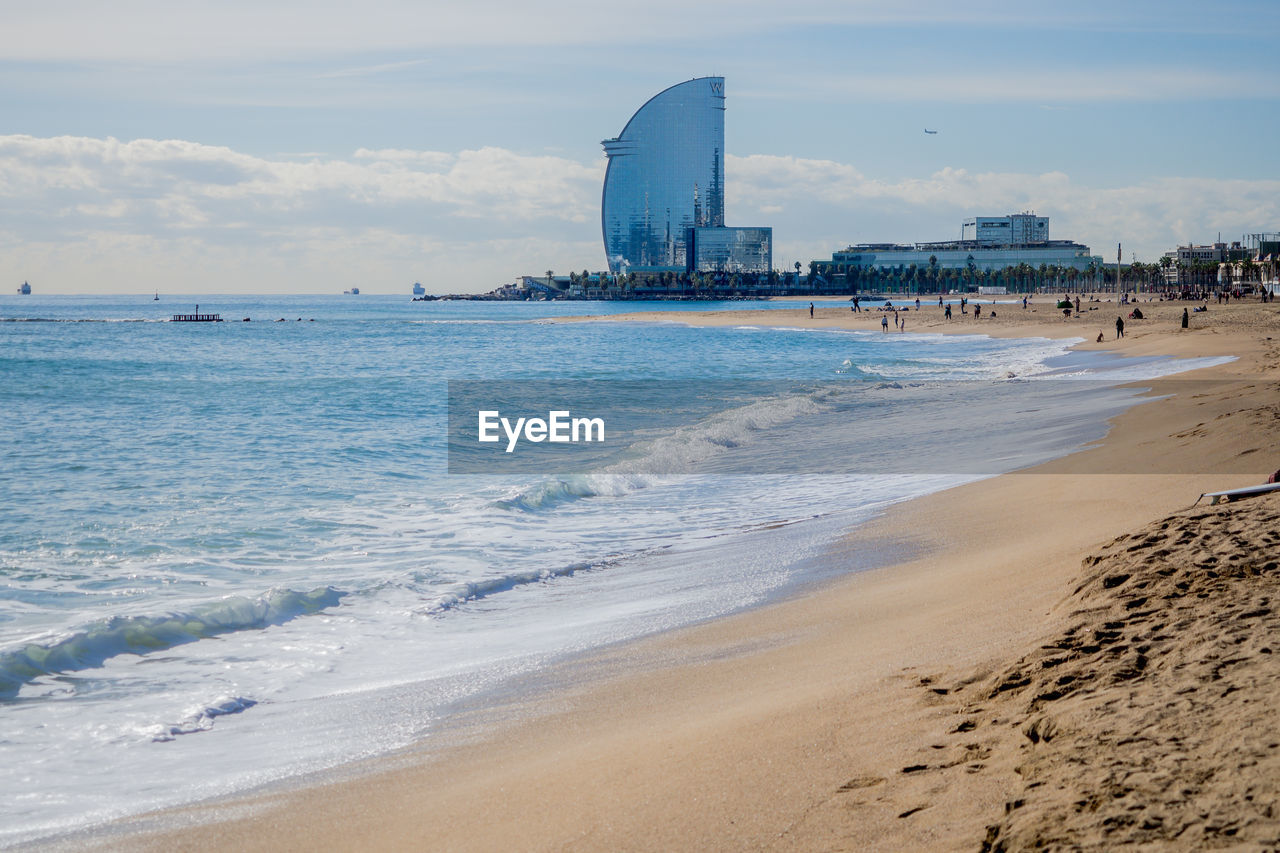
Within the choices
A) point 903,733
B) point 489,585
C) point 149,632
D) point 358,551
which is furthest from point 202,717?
point 358,551

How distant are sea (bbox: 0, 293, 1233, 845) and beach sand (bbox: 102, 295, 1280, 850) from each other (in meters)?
0.57

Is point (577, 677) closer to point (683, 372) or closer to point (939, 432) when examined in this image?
point (939, 432)

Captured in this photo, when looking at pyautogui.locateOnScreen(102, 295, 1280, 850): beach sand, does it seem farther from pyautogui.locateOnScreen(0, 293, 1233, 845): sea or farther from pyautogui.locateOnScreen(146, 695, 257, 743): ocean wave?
pyautogui.locateOnScreen(146, 695, 257, 743): ocean wave

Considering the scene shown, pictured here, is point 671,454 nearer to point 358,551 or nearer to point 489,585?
point 358,551

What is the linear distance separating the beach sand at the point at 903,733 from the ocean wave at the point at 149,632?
303 cm

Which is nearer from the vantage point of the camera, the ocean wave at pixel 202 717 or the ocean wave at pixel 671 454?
the ocean wave at pixel 202 717

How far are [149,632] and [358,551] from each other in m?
2.90

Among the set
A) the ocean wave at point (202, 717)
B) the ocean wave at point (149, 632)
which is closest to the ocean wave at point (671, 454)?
the ocean wave at point (149, 632)

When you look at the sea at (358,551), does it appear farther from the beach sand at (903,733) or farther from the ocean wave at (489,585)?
the beach sand at (903,733)

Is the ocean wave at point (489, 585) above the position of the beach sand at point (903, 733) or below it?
below

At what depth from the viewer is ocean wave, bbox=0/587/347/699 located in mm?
6535

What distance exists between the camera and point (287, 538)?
10.8m

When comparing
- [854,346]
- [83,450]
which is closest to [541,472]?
[83,450]

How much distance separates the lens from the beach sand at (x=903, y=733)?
9.77 feet
